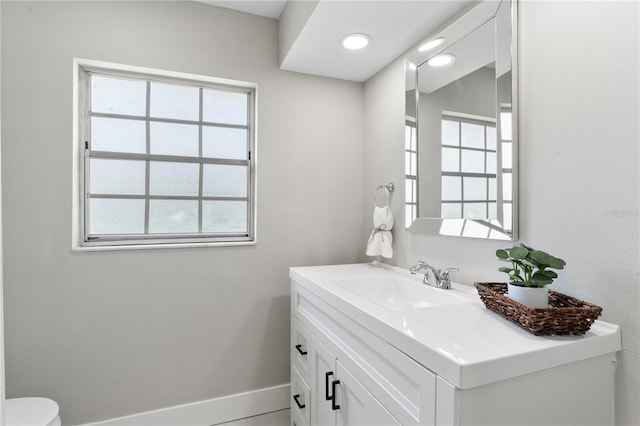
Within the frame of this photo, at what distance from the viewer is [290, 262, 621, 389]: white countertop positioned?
0.79 meters

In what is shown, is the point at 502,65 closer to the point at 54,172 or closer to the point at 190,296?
the point at 190,296

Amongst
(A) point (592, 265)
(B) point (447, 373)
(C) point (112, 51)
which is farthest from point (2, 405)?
(C) point (112, 51)

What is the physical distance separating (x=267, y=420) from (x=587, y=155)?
2.05m

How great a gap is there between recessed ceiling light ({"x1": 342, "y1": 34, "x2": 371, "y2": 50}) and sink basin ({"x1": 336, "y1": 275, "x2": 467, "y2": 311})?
3.97 feet

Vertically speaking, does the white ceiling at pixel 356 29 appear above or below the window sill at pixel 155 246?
above

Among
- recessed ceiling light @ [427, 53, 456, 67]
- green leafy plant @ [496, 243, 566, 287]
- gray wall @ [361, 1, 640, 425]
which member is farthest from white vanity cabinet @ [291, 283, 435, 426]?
recessed ceiling light @ [427, 53, 456, 67]

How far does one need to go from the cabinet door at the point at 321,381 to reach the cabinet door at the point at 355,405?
0.21 ft

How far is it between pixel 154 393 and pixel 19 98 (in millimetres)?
1635

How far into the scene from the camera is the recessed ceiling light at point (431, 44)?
1600mm

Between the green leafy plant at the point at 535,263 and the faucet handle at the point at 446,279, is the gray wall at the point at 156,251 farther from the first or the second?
the green leafy plant at the point at 535,263

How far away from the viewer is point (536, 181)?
3.96ft

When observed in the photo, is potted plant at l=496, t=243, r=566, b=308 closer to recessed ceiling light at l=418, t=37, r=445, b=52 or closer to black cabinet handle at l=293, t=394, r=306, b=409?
recessed ceiling light at l=418, t=37, r=445, b=52

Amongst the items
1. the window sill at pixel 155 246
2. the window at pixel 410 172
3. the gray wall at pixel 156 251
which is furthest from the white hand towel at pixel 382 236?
the window sill at pixel 155 246

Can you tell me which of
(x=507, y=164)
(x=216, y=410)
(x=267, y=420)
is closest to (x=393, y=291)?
(x=507, y=164)
